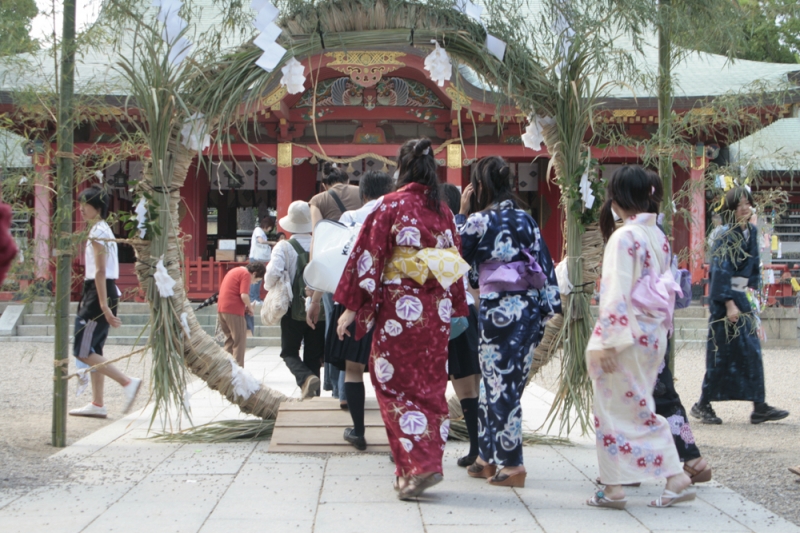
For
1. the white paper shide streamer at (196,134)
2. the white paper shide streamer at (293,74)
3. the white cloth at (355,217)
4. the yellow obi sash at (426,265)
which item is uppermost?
the white paper shide streamer at (293,74)

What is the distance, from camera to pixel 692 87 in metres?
13.1

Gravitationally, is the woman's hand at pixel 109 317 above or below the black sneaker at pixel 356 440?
above

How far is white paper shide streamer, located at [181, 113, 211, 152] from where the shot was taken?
14.7 ft

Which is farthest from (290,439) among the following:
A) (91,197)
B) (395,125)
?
(395,125)

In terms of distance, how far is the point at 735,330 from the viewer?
552cm

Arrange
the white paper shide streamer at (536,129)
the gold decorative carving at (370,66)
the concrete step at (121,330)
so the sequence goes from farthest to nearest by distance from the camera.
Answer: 1. the concrete step at (121,330)
2. the gold decorative carving at (370,66)
3. the white paper shide streamer at (536,129)

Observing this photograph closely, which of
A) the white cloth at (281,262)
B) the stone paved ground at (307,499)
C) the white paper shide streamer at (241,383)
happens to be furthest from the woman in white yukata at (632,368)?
the white cloth at (281,262)

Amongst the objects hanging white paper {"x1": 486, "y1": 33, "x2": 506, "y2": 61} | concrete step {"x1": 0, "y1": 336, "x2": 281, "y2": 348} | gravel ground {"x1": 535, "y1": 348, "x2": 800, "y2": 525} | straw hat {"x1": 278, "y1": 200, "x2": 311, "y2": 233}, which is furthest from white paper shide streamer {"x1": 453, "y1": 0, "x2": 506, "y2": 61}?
concrete step {"x1": 0, "y1": 336, "x2": 281, "y2": 348}

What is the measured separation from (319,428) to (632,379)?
6.65 ft

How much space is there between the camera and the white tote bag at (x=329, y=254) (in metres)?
4.38

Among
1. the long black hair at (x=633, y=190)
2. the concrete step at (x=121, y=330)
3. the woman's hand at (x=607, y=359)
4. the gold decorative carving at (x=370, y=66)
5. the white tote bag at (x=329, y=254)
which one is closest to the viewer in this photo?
the woman's hand at (x=607, y=359)

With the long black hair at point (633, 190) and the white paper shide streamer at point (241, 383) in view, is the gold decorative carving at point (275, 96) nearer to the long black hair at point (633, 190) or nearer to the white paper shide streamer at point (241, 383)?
the white paper shide streamer at point (241, 383)

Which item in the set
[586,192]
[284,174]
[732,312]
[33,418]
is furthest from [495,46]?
[284,174]

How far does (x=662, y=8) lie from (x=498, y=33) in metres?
0.96
